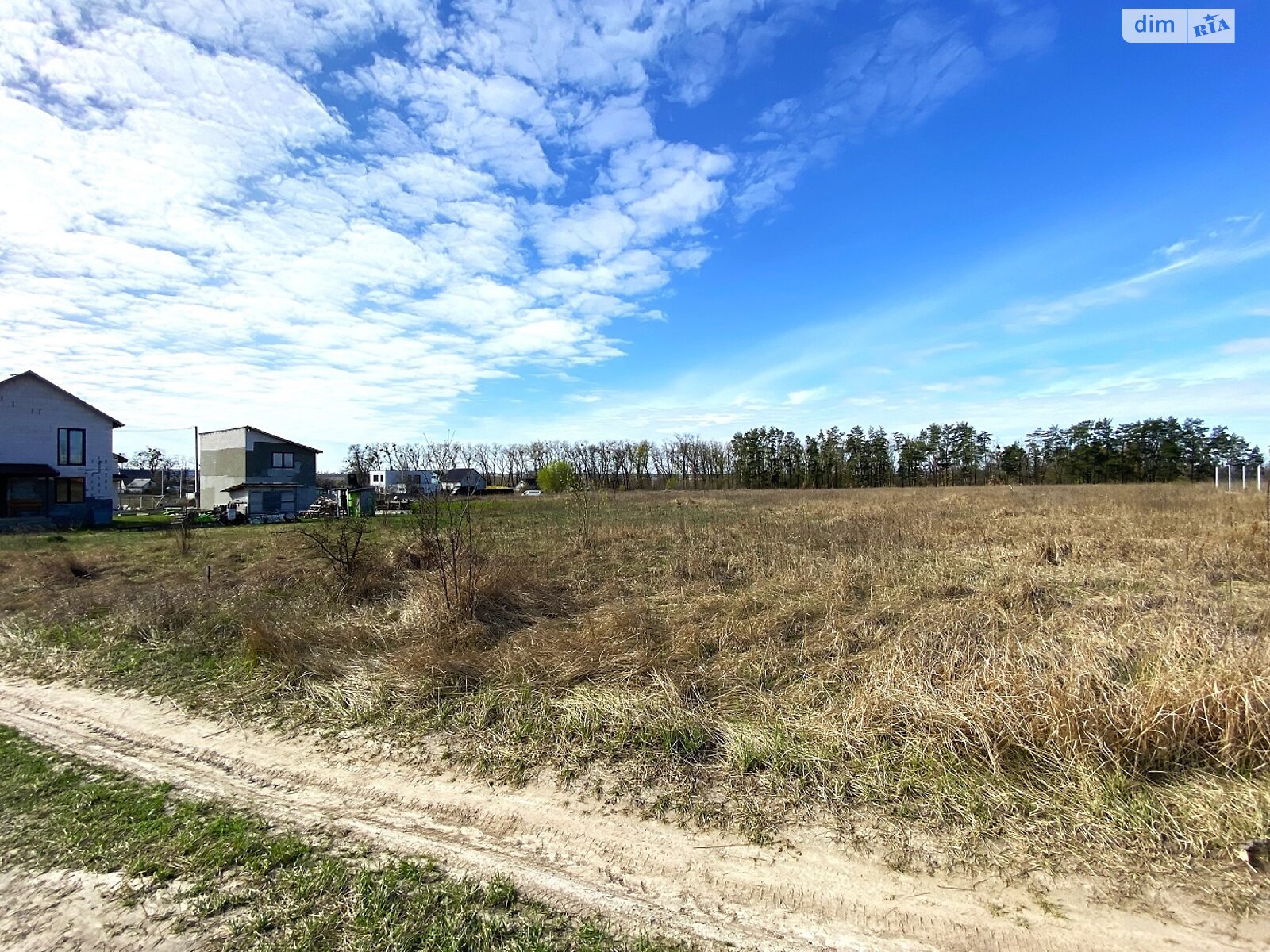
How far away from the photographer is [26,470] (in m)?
27.1

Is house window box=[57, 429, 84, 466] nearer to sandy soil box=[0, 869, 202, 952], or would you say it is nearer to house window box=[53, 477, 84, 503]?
house window box=[53, 477, 84, 503]

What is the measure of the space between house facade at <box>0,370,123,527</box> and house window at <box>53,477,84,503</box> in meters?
0.03

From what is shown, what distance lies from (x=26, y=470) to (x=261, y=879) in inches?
1464

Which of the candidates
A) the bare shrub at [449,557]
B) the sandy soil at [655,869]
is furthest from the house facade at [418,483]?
the sandy soil at [655,869]

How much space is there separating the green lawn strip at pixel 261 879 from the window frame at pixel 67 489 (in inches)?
1407

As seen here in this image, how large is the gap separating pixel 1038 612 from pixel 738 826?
5.11 meters

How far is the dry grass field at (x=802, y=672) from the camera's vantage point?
3.12 meters

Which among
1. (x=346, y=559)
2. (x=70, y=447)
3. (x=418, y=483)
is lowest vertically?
(x=346, y=559)

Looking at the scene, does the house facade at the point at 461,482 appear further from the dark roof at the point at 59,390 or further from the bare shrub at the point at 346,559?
the dark roof at the point at 59,390

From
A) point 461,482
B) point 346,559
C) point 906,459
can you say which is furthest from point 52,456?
point 906,459

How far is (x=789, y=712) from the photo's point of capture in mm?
4297

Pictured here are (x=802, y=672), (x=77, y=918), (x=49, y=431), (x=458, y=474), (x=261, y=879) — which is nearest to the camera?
(x=77, y=918)

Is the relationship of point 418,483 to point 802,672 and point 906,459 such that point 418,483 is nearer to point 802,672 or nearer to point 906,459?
point 802,672

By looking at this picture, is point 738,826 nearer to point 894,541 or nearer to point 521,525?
point 894,541
